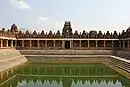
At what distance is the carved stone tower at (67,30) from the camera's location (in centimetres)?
3466

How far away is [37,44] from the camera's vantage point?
116 ft

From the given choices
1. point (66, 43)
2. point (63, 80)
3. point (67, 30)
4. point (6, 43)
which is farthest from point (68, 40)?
point (63, 80)

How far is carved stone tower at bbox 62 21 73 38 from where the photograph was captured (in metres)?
34.7

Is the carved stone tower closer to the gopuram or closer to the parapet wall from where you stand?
the gopuram

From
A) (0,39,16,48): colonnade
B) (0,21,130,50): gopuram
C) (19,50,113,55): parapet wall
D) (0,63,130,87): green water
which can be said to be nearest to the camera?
(0,63,130,87): green water

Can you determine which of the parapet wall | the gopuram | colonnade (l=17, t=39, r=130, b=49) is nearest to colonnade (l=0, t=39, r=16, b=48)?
the gopuram

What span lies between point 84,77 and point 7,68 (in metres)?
6.67

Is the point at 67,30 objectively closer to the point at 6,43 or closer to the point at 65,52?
the point at 65,52

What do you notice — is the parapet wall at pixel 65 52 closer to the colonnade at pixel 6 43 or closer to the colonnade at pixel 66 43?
the colonnade at pixel 6 43

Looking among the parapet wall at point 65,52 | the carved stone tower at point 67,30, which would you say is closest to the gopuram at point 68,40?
the carved stone tower at point 67,30

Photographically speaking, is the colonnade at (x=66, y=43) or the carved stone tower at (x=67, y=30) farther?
the carved stone tower at (x=67, y=30)

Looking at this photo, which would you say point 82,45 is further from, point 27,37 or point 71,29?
point 27,37

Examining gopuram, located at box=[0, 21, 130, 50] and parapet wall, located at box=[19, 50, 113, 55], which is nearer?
parapet wall, located at box=[19, 50, 113, 55]

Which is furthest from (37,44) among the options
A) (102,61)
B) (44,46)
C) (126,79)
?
(126,79)
